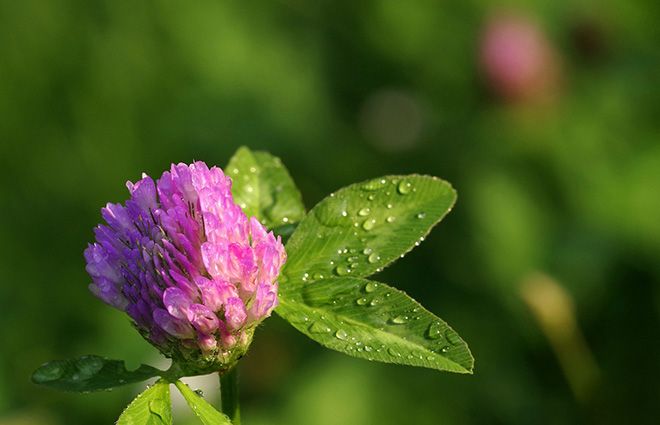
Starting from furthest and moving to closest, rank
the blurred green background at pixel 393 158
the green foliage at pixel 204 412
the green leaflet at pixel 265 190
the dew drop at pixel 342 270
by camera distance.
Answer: the blurred green background at pixel 393 158, the green leaflet at pixel 265 190, the dew drop at pixel 342 270, the green foliage at pixel 204 412

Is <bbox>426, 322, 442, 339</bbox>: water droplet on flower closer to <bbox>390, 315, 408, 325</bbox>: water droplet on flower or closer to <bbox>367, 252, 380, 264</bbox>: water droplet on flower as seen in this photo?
<bbox>390, 315, 408, 325</bbox>: water droplet on flower

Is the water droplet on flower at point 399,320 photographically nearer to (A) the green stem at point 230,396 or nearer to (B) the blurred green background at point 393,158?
(A) the green stem at point 230,396

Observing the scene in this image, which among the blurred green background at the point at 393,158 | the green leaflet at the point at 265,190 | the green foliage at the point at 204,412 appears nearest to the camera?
the green foliage at the point at 204,412

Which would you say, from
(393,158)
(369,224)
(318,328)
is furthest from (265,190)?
(393,158)

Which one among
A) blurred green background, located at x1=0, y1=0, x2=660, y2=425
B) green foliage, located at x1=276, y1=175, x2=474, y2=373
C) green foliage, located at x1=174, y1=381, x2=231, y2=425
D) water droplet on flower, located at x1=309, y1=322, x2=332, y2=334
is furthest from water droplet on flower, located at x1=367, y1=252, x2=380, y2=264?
blurred green background, located at x1=0, y1=0, x2=660, y2=425

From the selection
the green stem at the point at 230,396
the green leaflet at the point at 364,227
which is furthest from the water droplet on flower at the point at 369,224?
the green stem at the point at 230,396

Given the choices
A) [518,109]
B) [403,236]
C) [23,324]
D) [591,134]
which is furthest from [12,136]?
[403,236]

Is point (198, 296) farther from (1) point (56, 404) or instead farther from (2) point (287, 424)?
(1) point (56, 404)
